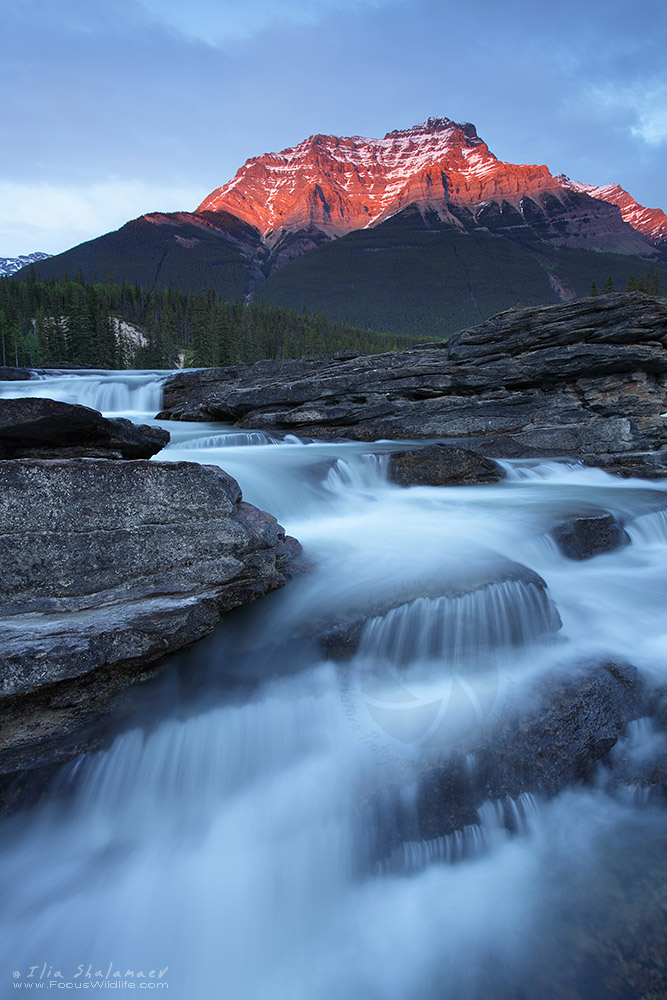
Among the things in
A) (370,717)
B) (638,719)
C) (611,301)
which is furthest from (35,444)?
(611,301)

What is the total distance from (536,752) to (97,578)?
4.07m

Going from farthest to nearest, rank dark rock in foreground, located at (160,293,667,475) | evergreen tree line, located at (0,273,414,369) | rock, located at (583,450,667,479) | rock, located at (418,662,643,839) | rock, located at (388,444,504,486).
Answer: evergreen tree line, located at (0,273,414,369) < dark rock in foreground, located at (160,293,667,475) < rock, located at (583,450,667,479) < rock, located at (388,444,504,486) < rock, located at (418,662,643,839)

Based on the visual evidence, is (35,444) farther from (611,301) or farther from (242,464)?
(611,301)

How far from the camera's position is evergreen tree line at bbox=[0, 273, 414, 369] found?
6266cm

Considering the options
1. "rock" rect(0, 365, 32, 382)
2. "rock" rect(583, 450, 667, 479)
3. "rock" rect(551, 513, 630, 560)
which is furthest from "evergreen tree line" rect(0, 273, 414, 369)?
"rock" rect(551, 513, 630, 560)

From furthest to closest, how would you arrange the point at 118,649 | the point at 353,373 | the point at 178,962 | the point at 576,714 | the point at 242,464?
the point at 353,373 < the point at 242,464 < the point at 576,714 < the point at 118,649 < the point at 178,962

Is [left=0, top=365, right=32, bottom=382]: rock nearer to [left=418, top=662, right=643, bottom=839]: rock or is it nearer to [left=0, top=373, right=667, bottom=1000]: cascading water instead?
[left=0, top=373, right=667, bottom=1000]: cascading water

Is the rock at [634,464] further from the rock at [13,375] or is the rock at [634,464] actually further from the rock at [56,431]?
the rock at [13,375]

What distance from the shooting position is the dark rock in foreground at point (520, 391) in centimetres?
1545

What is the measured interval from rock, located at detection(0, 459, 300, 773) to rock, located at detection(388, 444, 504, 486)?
7.10m

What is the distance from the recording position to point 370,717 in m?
4.41

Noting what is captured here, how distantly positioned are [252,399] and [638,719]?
17.3 m

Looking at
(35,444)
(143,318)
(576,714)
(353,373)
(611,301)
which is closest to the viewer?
(576,714)

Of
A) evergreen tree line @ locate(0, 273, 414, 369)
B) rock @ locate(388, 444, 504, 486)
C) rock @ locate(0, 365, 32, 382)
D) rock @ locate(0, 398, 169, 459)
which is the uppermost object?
evergreen tree line @ locate(0, 273, 414, 369)
